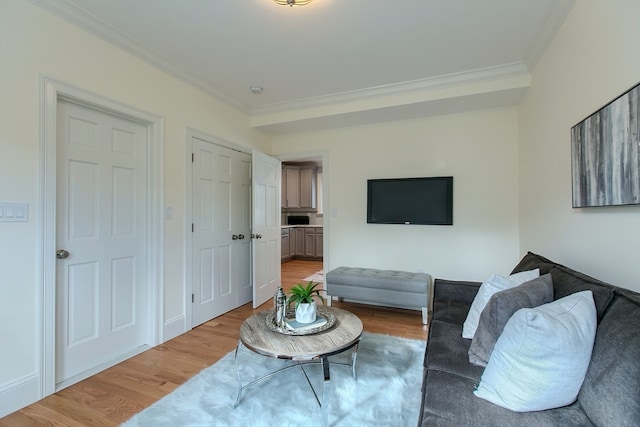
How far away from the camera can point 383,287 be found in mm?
3369

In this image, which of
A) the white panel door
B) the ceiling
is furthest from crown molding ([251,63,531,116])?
the white panel door

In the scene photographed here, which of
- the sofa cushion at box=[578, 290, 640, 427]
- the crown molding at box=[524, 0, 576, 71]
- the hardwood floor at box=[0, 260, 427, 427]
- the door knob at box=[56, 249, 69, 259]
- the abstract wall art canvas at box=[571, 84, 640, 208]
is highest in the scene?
the crown molding at box=[524, 0, 576, 71]

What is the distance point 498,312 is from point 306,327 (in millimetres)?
1063

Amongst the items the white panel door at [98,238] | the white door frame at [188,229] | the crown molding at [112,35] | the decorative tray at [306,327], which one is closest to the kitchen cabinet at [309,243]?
the white door frame at [188,229]

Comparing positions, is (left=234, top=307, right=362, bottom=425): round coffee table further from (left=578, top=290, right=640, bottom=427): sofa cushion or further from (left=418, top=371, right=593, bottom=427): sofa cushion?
(left=578, top=290, right=640, bottom=427): sofa cushion

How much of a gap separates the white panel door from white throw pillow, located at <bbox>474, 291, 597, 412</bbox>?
265 cm

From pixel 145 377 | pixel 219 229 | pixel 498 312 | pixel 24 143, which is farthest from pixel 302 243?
pixel 498 312

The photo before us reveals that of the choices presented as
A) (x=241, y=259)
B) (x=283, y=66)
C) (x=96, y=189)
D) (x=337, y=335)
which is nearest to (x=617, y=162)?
(x=337, y=335)

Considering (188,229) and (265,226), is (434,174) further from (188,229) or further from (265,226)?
(188,229)

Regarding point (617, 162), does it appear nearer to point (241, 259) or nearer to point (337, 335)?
point (337, 335)

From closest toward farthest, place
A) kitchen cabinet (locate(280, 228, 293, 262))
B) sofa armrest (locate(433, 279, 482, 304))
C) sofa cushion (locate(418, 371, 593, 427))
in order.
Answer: sofa cushion (locate(418, 371, 593, 427)) → sofa armrest (locate(433, 279, 482, 304)) → kitchen cabinet (locate(280, 228, 293, 262))

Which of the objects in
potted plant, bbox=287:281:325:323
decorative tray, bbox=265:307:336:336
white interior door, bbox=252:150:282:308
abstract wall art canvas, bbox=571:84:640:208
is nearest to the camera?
abstract wall art canvas, bbox=571:84:640:208

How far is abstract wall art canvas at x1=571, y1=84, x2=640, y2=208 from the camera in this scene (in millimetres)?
1369

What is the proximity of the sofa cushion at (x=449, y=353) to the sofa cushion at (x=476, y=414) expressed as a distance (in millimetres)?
167
